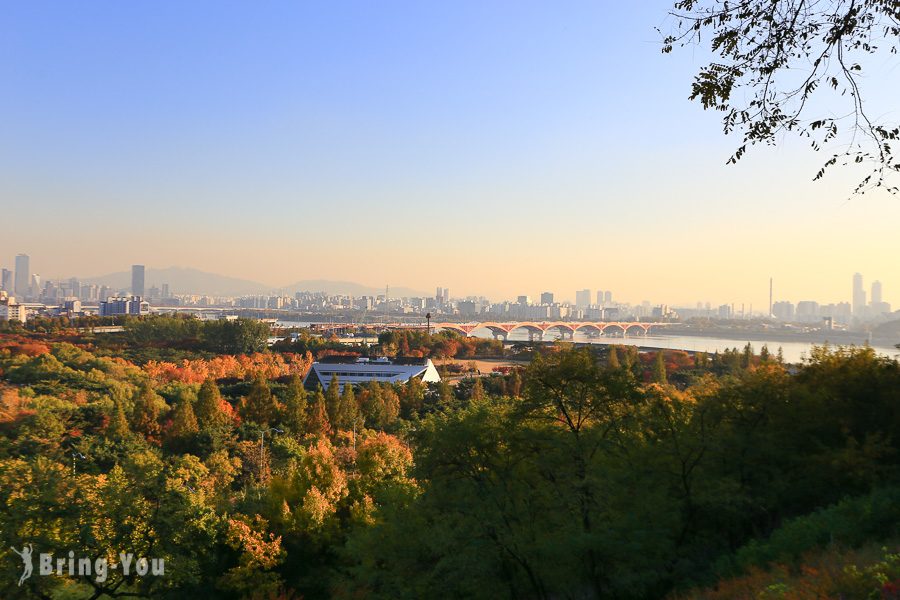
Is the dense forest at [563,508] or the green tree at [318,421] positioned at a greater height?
the dense forest at [563,508]

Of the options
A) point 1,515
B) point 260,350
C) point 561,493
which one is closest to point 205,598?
point 1,515

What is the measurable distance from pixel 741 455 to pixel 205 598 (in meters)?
9.41

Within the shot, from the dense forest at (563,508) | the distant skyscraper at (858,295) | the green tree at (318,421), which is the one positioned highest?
the distant skyscraper at (858,295)

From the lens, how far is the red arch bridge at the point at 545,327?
8438cm

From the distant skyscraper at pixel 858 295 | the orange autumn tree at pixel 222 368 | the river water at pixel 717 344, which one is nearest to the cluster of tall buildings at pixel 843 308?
the distant skyscraper at pixel 858 295

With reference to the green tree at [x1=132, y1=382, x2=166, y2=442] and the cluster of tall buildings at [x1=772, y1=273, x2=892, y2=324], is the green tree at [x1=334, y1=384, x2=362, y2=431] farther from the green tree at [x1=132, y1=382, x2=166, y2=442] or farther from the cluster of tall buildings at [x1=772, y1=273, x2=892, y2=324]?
→ the cluster of tall buildings at [x1=772, y1=273, x2=892, y2=324]

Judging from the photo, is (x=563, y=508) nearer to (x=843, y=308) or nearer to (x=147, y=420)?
(x=147, y=420)

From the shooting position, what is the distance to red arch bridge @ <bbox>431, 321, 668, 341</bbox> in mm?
84375

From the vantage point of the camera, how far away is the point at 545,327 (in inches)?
3654

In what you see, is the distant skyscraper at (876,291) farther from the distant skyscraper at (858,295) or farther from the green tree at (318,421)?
the green tree at (318,421)

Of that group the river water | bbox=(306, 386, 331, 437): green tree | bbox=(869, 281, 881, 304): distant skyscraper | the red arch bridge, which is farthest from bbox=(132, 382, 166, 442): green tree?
bbox=(869, 281, 881, 304): distant skyscraper

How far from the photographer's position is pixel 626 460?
9375mm

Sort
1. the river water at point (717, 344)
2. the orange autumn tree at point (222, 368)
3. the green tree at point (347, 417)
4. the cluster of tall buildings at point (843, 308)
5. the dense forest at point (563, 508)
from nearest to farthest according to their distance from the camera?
the dense forest at point (563, 508) < the green tree at point (347, 417) < the orange autumn tree at point (222, 368) < the river water at point (717, 344) < the cluster of tall buildings at point (843, 308)

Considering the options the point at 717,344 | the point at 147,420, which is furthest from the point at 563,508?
the point at 717,344
